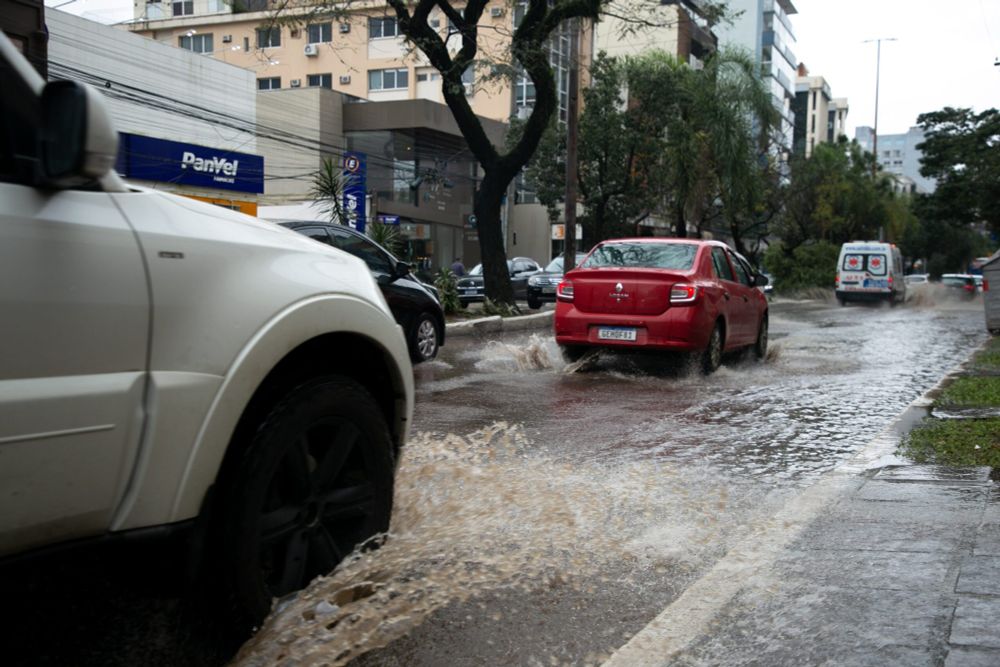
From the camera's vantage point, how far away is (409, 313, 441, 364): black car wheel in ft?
38.5

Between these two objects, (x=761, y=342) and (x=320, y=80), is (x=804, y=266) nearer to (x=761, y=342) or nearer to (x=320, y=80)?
(x=320, y=80)

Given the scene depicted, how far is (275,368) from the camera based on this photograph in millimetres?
2992

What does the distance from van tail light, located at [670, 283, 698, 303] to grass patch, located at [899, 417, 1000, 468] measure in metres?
3.20

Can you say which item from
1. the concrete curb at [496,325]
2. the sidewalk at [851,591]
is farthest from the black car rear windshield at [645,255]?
the sidewalk at [851,591]

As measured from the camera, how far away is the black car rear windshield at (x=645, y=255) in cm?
1097

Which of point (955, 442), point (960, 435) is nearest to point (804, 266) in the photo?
point (960, 435)

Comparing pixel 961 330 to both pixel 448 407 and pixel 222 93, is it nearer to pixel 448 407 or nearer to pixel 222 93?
pixel 448 407

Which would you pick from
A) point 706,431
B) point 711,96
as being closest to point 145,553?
point 706,431

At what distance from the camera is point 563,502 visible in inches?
192

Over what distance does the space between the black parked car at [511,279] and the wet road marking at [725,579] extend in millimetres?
21009

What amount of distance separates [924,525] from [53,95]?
3.84 m

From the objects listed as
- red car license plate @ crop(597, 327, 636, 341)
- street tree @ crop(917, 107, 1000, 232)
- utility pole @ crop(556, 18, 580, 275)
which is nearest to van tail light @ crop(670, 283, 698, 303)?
red car license plate @ crop(597, 327, 636, 341)

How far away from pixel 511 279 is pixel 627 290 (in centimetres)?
1726

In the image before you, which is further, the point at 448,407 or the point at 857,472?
the point at 448,407
